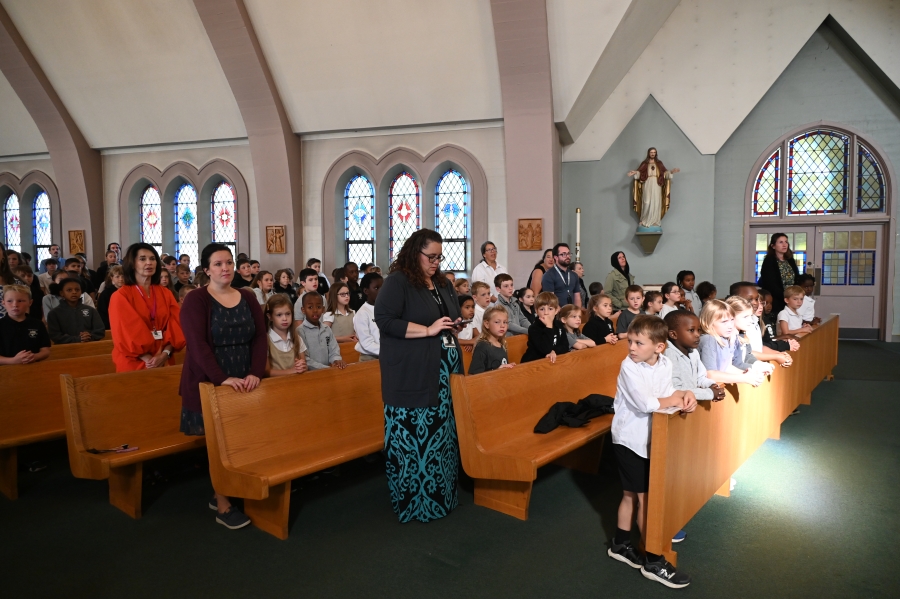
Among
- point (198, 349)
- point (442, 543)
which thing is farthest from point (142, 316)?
point (442, 543)

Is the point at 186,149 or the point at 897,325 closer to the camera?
the point at 897,325

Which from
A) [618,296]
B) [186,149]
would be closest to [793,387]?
[618,296]

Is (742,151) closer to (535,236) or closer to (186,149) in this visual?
(535,236)

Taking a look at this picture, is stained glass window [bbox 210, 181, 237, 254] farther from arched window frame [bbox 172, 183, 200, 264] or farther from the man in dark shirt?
the man in dark shirt

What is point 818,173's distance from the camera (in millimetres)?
12102

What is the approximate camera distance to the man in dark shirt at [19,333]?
14.7 feet

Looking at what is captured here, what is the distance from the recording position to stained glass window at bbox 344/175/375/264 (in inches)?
529

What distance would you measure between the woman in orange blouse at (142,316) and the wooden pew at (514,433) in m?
2.08

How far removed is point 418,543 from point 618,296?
6.49 meters

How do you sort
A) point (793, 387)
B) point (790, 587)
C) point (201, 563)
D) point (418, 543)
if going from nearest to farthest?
point (790, 587)
point (201, 563)
point (418, 543)
point (793, 387)

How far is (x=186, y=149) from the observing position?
46.0ft

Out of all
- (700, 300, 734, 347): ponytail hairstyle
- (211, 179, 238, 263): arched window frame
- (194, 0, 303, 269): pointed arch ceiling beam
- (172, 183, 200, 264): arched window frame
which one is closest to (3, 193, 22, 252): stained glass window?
(172, 183, 200, 264): arched window frame

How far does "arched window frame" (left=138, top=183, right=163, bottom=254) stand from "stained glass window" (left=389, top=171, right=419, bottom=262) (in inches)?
220

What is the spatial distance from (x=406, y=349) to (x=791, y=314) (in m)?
5.51
